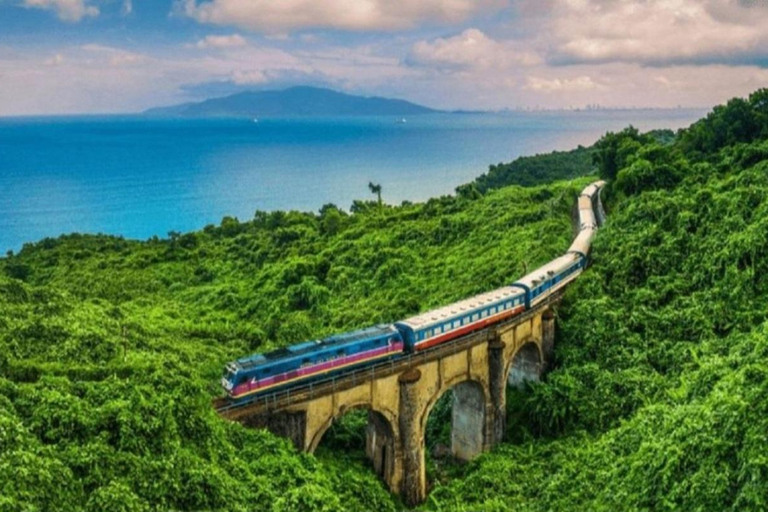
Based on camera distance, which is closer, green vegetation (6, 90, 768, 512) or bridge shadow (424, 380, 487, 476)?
green vegetation (6, 90, 768, 512)

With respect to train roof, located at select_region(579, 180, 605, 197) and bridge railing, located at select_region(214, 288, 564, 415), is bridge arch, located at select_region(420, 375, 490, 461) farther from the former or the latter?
train roof, located at select_region(579, 180, 605, 197)

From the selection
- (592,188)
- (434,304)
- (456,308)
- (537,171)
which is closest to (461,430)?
(456,308)

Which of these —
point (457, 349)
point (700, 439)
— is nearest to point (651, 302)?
point (457, 349)

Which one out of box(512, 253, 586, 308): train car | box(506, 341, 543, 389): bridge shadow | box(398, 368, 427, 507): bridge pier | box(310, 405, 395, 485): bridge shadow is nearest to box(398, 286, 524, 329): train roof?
box(512, 253, 586, 308): train car

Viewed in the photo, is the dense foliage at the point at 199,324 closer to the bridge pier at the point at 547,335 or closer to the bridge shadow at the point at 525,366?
the bridge pier at the point at 547,335

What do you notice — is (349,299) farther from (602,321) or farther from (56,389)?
(56,389)

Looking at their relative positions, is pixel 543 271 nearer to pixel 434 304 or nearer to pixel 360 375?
pixel 434 304

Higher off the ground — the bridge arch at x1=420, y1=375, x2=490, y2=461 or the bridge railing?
the bridge railing
